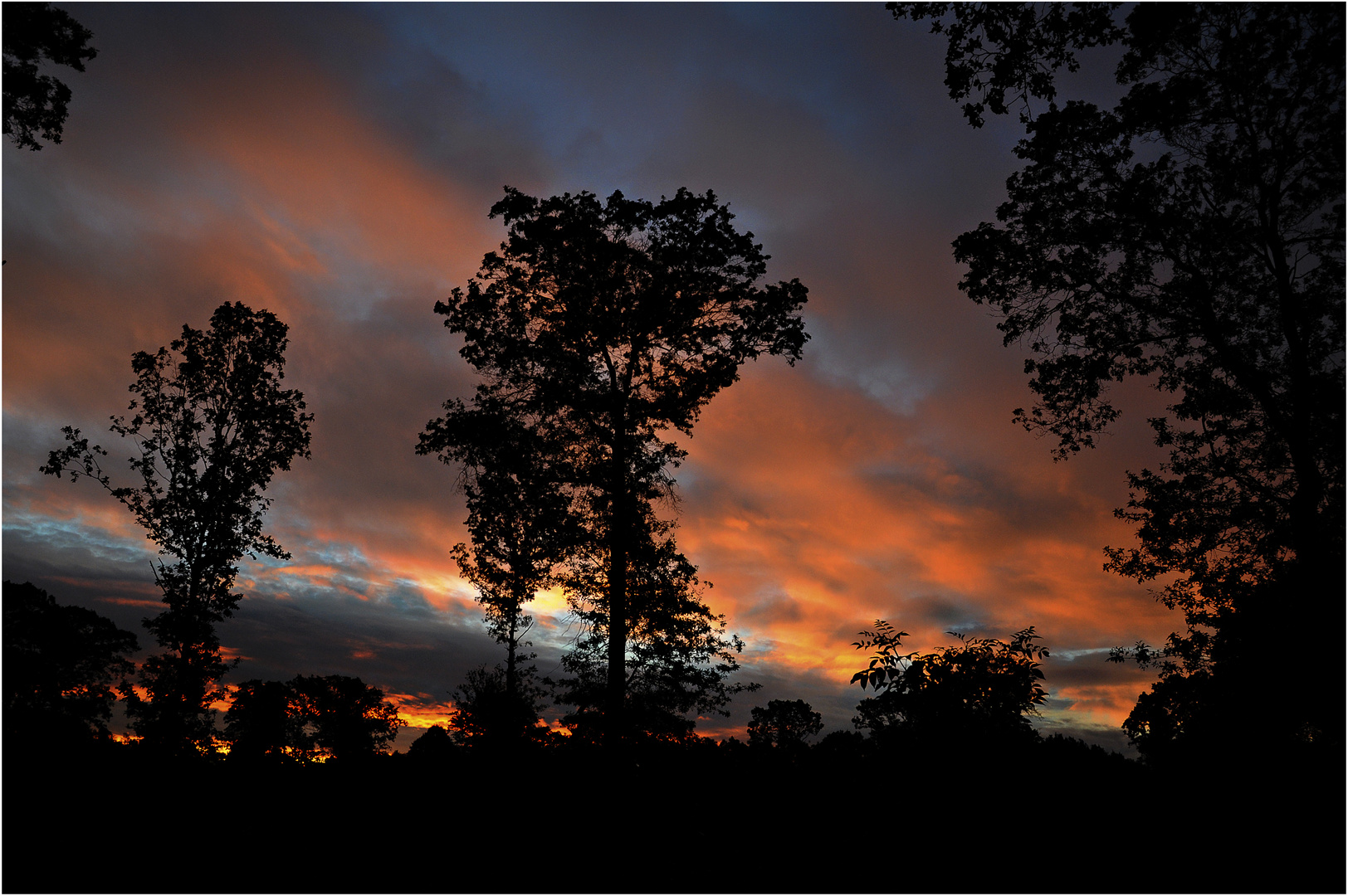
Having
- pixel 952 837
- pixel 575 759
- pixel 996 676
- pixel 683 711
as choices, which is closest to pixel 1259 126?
pixel 996 676

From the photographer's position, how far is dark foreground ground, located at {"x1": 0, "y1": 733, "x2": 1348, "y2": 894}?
6.89 m

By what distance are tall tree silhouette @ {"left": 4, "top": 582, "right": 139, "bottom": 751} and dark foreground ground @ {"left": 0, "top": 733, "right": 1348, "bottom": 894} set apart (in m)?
29.1

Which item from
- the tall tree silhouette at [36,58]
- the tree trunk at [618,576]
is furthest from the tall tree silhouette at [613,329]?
the tall tree silhouette at [36,58]

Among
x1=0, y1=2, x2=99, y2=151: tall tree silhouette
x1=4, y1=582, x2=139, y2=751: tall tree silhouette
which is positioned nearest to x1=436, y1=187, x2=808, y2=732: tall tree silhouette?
x1=0, y1=2, x2=99, y2=151: tall tree silhouette

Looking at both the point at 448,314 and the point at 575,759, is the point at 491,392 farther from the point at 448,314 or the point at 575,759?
the point at 575,759

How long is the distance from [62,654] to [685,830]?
4159cm

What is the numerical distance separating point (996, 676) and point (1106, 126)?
1245cm

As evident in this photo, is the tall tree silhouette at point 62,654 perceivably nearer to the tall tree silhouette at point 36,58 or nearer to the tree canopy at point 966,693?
the tall tree silhouette at point 36,58

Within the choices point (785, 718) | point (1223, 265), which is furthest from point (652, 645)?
point (785, 718)

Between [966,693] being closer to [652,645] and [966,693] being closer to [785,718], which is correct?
[652,645]

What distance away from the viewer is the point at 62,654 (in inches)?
1336

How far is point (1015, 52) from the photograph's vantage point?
12383 mm

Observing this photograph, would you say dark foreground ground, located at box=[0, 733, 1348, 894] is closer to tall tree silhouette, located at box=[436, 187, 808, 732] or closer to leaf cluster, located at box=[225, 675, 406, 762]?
tall tree silhouette, located at box=[436, 187, 808, 732]

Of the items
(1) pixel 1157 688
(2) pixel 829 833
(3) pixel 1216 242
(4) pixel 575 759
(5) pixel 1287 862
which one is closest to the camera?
(5) pixel 1287 862
